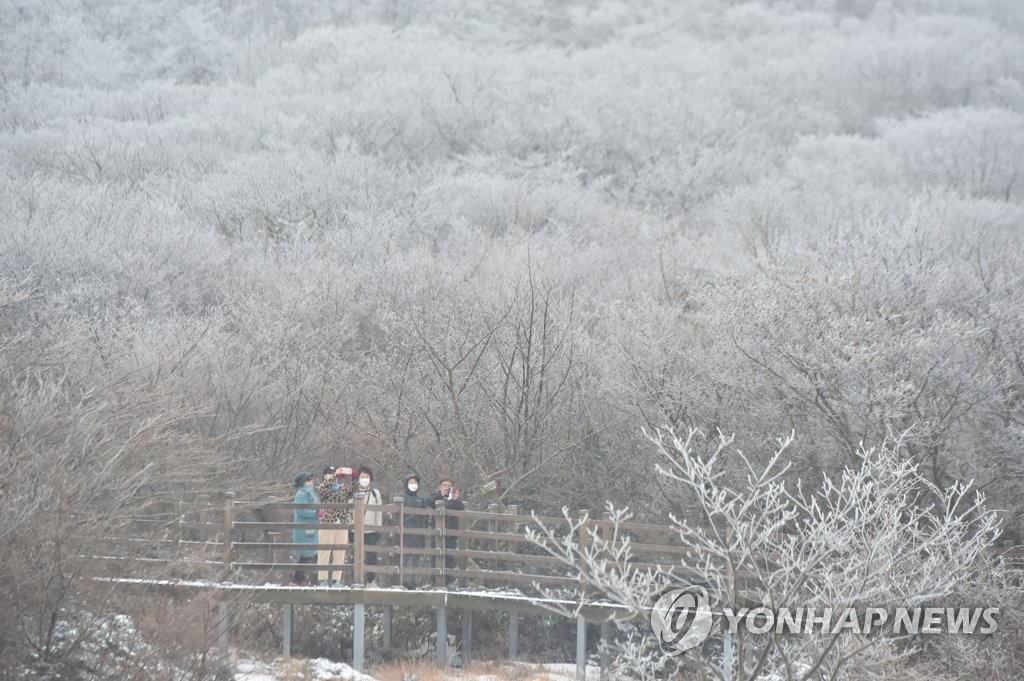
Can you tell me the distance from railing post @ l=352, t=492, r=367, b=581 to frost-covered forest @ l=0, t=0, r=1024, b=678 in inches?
88.7

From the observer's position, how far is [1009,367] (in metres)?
19.3

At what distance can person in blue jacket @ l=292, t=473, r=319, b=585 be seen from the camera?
45.9ft

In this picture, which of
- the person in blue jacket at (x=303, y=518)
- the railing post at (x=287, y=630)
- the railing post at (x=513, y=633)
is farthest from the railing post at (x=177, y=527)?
the railing post at (x=513, y=633)

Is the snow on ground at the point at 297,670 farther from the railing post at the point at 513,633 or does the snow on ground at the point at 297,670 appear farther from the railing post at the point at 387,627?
the railing post at the point at 513,633

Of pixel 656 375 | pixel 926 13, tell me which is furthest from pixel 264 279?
pixel 926 13

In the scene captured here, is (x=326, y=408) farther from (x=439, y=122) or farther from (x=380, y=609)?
(x=439, y=122)

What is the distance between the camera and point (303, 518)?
1430cm

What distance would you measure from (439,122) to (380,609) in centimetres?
3914

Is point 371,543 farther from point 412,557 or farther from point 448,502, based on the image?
point 412,557

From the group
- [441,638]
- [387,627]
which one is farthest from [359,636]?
[387,627]

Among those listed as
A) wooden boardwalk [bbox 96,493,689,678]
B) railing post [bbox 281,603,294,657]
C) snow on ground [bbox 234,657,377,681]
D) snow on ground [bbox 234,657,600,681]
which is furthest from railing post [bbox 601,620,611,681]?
railing post [bbox 281,603,294,657]

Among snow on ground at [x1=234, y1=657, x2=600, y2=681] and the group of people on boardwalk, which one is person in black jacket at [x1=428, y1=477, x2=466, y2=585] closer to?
the group of people on boardwalk

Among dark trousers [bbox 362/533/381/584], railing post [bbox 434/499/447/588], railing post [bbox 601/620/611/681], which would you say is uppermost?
railing post [bbox 434/499/447/588]

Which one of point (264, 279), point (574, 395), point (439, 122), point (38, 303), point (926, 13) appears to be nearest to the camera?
point (574, 395)
